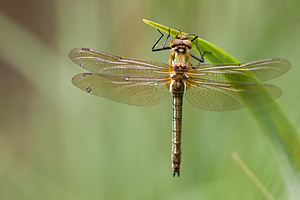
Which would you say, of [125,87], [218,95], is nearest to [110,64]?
[125,87]

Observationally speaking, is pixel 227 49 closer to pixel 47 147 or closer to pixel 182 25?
pixel 182 25

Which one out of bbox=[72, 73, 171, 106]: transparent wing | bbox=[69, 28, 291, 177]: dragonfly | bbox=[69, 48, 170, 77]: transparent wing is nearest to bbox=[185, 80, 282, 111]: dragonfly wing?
bbox=[69, 28, 291, 177]: dragonfly

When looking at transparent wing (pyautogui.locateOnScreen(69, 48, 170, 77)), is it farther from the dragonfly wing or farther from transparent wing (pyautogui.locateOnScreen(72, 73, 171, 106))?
the dragonfly wing

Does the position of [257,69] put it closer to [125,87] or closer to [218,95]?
[218,95]

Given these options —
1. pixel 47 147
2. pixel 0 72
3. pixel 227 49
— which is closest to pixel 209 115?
pixel 227 49

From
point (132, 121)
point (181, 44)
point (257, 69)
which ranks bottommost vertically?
point (257, 69)

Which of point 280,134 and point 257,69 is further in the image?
point 257,69
